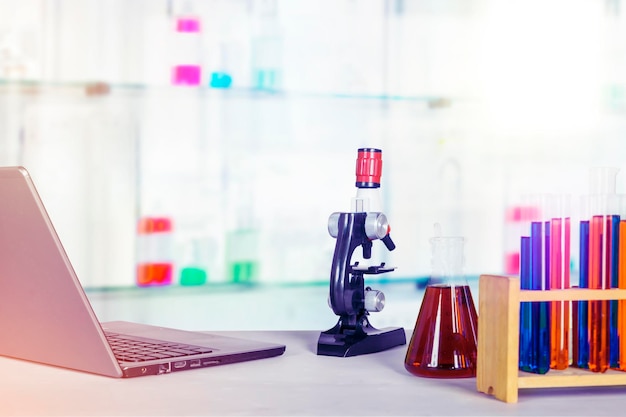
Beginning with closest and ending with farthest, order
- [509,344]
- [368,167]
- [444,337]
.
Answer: [509,344]
[444,337]
[368,167]

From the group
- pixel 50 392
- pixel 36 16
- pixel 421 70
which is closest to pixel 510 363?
pixel 50 392

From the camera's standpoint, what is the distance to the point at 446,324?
1014 mm

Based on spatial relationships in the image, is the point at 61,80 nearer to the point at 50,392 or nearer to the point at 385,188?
the point at 385,188

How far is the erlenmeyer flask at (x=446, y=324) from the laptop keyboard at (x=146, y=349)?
0.98ft

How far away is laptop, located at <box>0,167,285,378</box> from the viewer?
934 millimetres

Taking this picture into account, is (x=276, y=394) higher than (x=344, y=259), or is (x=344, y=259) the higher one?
(x=344, y=259)

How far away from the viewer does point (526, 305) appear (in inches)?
36.7

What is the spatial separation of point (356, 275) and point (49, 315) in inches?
17.2

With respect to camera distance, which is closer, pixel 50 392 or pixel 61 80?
pixel 50 392

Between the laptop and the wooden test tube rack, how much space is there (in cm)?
35

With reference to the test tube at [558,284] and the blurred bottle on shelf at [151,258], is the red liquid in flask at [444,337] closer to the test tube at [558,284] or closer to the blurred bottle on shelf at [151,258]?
the test tube at [558,284]

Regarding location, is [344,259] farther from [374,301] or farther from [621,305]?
[621,305]

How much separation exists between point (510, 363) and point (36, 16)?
2031 mm

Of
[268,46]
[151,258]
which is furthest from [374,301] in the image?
[268,46]
